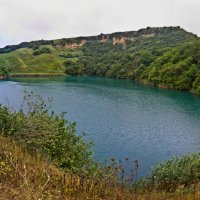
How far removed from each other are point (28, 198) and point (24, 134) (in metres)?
9.36

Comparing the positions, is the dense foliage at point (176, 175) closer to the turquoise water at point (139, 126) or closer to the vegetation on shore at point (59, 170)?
the vegetation on shore at point (59, 170)

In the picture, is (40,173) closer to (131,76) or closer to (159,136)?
(159,136)

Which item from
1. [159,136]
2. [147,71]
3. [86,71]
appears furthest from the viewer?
[86,71]

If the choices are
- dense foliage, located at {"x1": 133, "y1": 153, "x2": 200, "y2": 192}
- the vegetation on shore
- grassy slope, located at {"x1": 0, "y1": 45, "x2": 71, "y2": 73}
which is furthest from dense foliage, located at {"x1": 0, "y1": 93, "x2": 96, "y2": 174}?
grassy slope, located at {"x1": 0, "y1": 45, "x2": 71, "y2": 73}

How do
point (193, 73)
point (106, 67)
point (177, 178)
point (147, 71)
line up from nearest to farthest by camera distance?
point (177, 178)
point (193, 73)
point (147, 71)
point (106, 67)

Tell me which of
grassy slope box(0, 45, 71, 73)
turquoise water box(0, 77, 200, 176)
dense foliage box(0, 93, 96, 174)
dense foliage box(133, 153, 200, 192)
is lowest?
turquoise water box(0, 77, 200, 176)

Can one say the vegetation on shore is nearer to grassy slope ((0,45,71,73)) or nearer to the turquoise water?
the turquoise water

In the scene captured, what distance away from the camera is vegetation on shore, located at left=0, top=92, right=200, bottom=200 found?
6.93 m

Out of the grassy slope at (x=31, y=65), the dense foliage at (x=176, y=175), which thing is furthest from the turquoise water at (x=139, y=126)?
the grassy slope at (x=31, y=65)

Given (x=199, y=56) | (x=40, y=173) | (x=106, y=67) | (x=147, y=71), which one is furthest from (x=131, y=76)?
(x=40, y=173)

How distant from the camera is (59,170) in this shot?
10.4 meters

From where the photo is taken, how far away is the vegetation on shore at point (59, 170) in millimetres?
6926

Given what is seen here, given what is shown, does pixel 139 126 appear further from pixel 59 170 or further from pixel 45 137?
pixel 59 170

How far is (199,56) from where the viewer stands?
360ft
